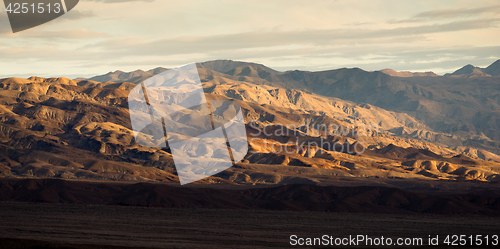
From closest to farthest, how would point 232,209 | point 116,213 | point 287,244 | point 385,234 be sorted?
point 287,244
point 385,234
point 116,213
point 232,209

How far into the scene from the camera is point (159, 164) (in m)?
195

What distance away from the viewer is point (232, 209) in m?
100

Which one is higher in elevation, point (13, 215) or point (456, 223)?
point (13, 215)

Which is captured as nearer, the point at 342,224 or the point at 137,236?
the point at 137,236

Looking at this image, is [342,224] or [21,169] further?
[21,169]

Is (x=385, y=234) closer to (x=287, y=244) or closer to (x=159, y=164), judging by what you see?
(x=287, y=244)

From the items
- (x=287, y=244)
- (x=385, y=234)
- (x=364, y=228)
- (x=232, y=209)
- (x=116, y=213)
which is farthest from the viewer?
(x=232, y=209)

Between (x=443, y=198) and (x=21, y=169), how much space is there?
412 ft

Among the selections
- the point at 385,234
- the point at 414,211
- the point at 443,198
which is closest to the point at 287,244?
the point at 385,234

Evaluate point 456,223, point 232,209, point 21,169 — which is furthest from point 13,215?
point 21,169

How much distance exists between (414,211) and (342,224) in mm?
28440

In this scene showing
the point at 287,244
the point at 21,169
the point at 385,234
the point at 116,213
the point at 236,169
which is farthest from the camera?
the point at 236,169

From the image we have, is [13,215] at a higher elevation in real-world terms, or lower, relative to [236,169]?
higher

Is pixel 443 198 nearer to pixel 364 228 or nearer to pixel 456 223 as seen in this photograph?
pixel 456 223
